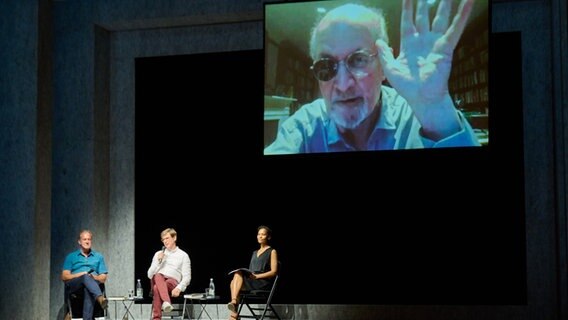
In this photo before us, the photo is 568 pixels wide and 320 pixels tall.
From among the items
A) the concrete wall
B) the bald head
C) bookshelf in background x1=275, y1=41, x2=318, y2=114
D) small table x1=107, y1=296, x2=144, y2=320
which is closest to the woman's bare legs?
the concrete wall

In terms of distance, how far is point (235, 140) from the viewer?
8.80 metres

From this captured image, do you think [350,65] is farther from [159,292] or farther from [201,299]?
[159,292]

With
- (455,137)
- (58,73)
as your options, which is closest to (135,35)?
(58,73)

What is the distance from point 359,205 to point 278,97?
1339 millimetres

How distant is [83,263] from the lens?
8.03 m

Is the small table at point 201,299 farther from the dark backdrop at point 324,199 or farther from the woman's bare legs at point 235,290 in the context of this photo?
the woman's bare legs at point 235,290

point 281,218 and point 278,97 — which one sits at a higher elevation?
point 278,97

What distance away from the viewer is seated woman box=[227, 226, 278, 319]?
7.72m

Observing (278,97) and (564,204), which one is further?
(278,97)

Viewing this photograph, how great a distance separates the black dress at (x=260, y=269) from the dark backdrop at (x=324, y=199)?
675 millimetres

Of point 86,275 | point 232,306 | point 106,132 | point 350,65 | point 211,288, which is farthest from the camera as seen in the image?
point 106,132

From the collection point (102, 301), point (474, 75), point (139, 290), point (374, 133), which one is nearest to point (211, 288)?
point (139, 290)

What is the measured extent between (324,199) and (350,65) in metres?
1.38

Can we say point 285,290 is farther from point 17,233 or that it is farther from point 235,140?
point 17,233
